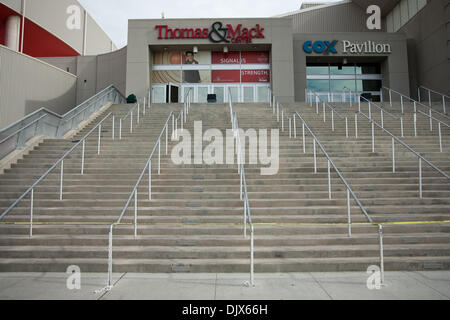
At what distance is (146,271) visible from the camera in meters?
5.13

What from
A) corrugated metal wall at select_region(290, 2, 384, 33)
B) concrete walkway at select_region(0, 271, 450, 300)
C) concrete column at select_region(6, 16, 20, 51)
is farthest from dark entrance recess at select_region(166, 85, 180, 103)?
concrete walkway at select_region(0, 271, 450, 300)

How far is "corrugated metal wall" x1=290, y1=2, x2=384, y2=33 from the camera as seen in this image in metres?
26.3

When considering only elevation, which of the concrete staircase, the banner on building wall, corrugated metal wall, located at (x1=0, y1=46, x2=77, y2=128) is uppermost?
the banner on building wall

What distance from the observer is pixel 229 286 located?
4516 millimetres

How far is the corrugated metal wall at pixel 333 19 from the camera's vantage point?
26266mm

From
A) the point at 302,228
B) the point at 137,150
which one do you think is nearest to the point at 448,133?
the point at 302,228

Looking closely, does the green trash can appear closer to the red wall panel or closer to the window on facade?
the red wall panel

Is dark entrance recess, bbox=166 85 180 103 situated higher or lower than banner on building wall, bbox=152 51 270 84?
lower

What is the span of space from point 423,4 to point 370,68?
4940 mm

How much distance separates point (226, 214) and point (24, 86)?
13.5m

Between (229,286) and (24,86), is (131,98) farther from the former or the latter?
(229,286)

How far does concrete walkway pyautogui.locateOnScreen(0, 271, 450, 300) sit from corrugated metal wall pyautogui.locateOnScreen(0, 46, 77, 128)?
38.3 ft

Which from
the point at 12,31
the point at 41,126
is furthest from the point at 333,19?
the point at 41,126

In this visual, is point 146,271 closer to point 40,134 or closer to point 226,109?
point 40,134
